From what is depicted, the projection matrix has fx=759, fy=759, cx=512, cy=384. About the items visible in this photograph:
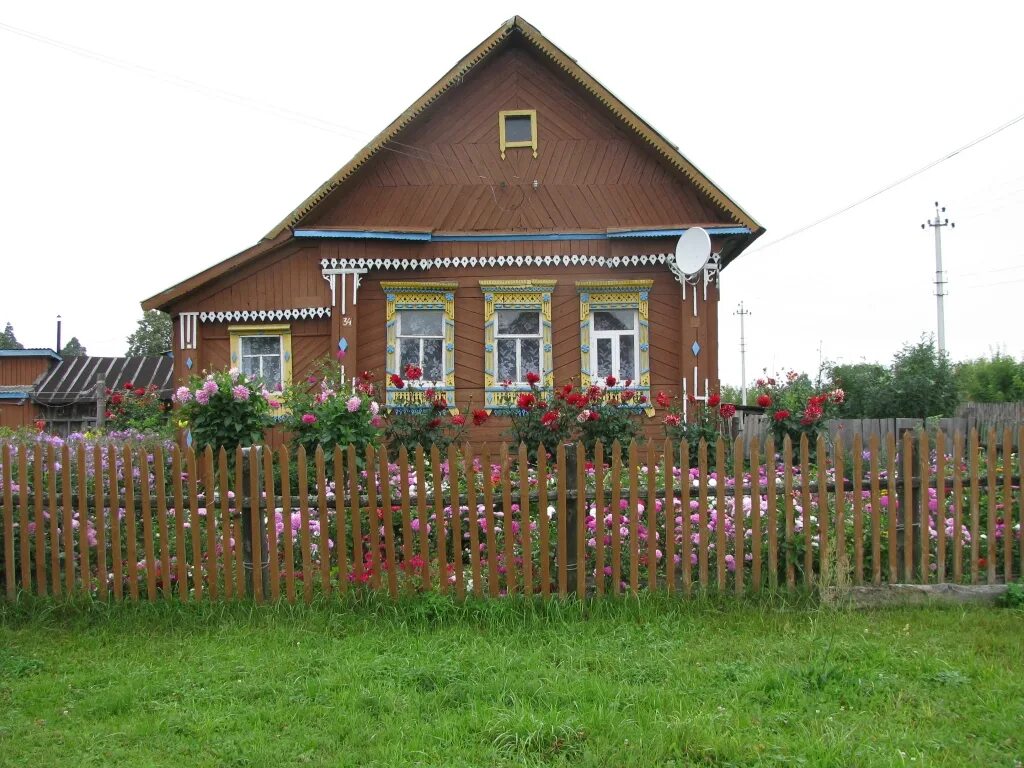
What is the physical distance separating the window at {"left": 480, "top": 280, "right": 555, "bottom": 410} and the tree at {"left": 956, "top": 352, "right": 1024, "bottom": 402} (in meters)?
17.6

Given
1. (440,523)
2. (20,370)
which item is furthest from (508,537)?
(20,370)

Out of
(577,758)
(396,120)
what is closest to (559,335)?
(396,120)

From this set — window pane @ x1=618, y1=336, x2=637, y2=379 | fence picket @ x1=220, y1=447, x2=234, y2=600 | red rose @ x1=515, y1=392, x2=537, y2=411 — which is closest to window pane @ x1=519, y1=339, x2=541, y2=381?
window pane @ x1=618, y1=336, x2=637, y2=379

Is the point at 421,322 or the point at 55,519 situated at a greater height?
the point at 421,322

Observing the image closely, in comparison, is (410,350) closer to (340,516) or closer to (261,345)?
(261,345)

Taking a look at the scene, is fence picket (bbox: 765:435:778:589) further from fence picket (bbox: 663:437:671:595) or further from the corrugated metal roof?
the corrugated metal roof

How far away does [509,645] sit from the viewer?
14.2ft

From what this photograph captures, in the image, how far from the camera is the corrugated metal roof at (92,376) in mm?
22797

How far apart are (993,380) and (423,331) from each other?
21950mm

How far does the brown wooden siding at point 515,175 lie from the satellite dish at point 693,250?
68cm

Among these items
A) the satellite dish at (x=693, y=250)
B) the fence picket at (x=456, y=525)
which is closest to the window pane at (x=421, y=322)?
the satellite dish at (x=693, y=250)

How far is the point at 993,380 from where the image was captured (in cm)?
2575

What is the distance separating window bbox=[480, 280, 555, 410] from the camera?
12.7 metres

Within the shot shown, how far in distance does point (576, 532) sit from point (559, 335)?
7987 mm
